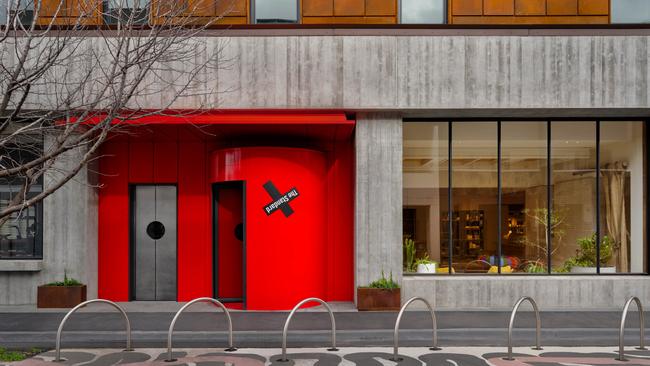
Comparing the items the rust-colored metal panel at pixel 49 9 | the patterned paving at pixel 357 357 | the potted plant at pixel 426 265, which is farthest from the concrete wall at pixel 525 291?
the rust-colored metal panel at pixel 49 9

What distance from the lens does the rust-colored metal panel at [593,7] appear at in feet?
44.6

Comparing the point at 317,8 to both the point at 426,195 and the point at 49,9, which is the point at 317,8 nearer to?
the point at 426,195

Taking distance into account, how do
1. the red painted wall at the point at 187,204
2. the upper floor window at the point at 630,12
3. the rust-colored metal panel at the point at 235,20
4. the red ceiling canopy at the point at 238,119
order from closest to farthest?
the red ceiling canopy at the point at 238,119, the rust-colored metal panel at the point at 235,20, the upper floor window at the point at 630,12, the red painted wall at the point at 187,204

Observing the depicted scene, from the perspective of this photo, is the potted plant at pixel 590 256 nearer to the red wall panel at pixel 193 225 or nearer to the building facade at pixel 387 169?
the building facade at pixel 387 169

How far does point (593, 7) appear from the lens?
44.6 ft

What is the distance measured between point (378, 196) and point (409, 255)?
1692mm

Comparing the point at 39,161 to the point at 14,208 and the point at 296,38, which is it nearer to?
the point at 14,208

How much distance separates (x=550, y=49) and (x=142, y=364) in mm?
10771

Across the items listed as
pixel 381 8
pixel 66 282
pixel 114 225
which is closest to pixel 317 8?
pixel 381 8

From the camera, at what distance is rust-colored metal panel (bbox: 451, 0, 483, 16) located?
13.6 meters

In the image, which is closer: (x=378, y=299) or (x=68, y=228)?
(x=378, y=299)

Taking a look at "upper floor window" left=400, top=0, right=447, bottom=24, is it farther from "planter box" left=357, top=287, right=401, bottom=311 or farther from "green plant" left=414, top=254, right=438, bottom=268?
"planter box" left=357, top=287, right=401, bottom=311

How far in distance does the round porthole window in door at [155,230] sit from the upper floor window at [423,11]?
25.5 feet

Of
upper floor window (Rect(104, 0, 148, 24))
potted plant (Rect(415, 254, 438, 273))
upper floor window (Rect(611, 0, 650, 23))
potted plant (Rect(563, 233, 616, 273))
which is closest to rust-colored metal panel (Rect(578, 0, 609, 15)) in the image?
upper floor window (Rect(611, 0, 650, 23))
